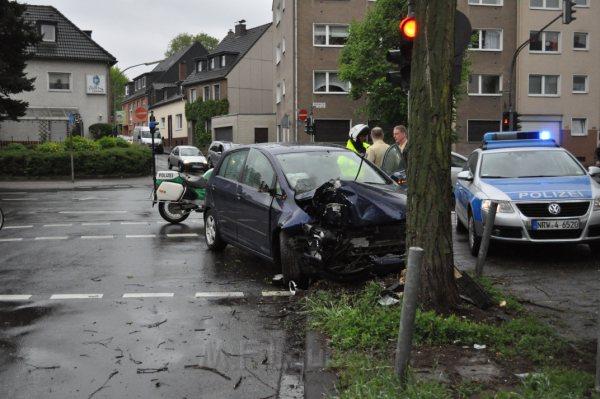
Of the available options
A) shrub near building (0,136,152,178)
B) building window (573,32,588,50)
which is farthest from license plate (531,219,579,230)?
building window (573,32,588,50)

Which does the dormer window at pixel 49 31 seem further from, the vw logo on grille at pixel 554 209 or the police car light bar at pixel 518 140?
the vw logo on grille at pixel 554 209

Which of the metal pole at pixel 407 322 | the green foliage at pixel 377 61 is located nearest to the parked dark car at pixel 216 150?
the green foliage at pixel 377 61

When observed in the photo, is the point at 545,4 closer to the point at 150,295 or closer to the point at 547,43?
the point at 547,43

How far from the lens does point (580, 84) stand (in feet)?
155

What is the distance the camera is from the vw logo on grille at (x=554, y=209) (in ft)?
28.8

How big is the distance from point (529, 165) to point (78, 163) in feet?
84.0

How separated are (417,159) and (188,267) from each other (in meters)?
4.63

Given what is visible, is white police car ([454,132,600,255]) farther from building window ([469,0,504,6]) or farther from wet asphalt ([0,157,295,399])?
building window ([469,0,504,6])

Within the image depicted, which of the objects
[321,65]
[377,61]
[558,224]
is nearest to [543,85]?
[321,65]

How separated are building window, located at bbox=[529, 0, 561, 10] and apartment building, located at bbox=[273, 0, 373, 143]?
37.9ft

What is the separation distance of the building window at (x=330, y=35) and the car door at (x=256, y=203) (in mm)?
37221

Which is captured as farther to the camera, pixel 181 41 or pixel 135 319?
pixel 181 41

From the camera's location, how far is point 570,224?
8758mm

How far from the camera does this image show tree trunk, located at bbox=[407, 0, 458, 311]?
18.5 feet
